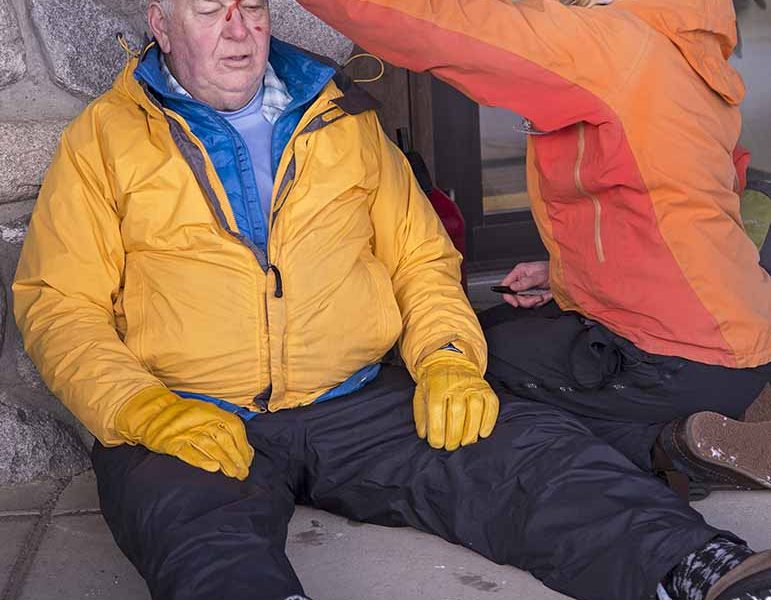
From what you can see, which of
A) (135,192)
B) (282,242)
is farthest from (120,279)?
(282,242)

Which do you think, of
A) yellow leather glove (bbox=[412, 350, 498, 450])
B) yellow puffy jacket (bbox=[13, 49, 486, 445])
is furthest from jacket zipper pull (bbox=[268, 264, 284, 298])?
yellow leather glove (bbox=[412, 350, 498, 450])

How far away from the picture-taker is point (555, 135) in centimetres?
260

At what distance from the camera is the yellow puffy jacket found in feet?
8.17

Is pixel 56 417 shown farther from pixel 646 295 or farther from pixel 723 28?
pixel 723 28

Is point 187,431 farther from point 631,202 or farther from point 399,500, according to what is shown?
point 631,202

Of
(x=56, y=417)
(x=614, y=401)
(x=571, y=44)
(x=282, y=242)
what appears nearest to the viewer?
(x=571, y=44)

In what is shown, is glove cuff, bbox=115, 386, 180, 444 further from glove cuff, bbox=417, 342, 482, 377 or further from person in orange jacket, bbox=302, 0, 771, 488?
person in orange jacket, bbox=302, 0, 771, 488

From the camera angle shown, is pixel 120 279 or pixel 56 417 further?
pixel 56 417

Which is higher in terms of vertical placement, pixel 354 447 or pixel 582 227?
pixel 582 227

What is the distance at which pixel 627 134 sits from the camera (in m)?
2.43

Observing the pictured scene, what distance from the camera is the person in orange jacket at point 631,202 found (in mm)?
2363

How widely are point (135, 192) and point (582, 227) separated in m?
0.98

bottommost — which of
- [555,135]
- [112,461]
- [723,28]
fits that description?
[112,461]

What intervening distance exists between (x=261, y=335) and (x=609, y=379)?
810 millimetres
